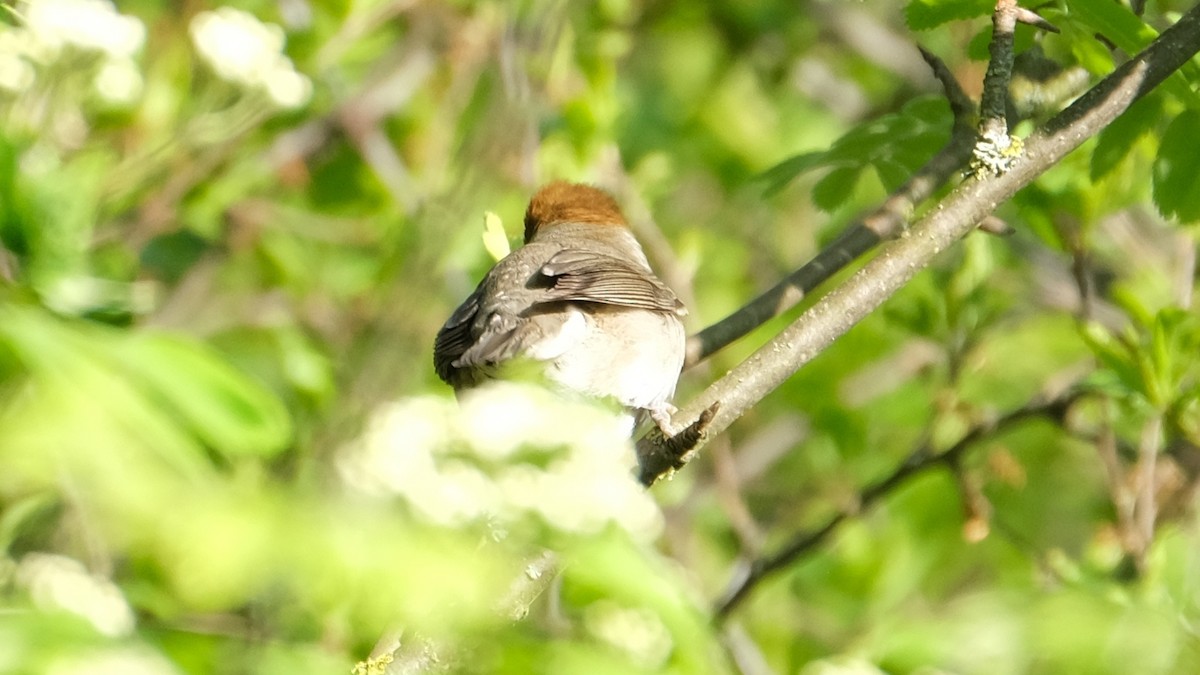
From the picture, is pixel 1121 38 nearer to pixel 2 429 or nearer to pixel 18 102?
pixel 2 429

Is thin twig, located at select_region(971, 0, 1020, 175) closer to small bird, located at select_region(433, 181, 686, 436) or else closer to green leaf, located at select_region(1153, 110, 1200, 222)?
green leaf, located at select_region(1153, 110, 1200, 222)

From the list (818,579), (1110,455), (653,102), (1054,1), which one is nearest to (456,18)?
(653,102)

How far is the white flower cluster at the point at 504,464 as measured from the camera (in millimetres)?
1626

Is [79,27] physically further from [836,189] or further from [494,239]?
[836,189]

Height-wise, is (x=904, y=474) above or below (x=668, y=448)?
above

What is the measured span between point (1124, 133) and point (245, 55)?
7.53ft

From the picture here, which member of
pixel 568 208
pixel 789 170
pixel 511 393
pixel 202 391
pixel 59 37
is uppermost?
pixel 568 208

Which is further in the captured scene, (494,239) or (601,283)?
(601,283)

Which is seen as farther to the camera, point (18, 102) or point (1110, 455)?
point (1110, 455)

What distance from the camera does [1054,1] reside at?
2.72m

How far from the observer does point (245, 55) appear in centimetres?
379

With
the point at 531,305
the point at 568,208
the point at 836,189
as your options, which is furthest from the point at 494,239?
the point at 568,208

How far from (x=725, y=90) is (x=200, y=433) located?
17.8ft

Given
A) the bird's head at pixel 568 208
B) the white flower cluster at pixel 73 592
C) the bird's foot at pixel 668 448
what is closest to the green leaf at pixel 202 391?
the white flower cluster at pixel 73 592
